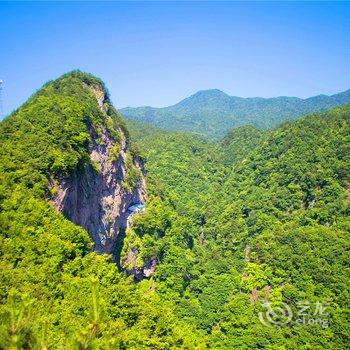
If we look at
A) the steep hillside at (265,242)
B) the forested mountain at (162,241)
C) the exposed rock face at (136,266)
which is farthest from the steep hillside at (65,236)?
the steep hillside at (265,242)

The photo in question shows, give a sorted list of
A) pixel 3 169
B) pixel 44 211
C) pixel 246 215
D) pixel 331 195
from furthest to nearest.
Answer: pixel 246 215
pixel 331 195
pixel 3 169
pixel 44 211

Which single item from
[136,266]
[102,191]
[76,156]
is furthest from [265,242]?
[76,156]

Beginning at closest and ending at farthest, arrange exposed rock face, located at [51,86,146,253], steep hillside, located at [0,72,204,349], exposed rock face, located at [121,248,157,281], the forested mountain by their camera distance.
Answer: steep hillside, located at [0,72,204,349], the forested mountain, exposed rock face, located at [51,86,146,253], exposed rock face, located at [121,248,157,281]

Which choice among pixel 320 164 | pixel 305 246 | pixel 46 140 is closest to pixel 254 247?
pixel 305 246

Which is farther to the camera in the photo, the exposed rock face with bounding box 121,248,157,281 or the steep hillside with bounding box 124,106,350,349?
the exposed rock face with bounding box 121,248,157,281

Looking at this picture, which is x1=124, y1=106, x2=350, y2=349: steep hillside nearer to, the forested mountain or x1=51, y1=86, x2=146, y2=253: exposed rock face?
the forested mountain

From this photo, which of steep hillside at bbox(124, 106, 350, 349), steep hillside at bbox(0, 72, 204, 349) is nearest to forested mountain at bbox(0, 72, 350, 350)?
steep hillside at bbox(0, 72, 204, 349)

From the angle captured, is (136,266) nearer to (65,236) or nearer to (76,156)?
(76,156)

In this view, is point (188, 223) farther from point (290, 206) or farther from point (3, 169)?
point (3, 169)
